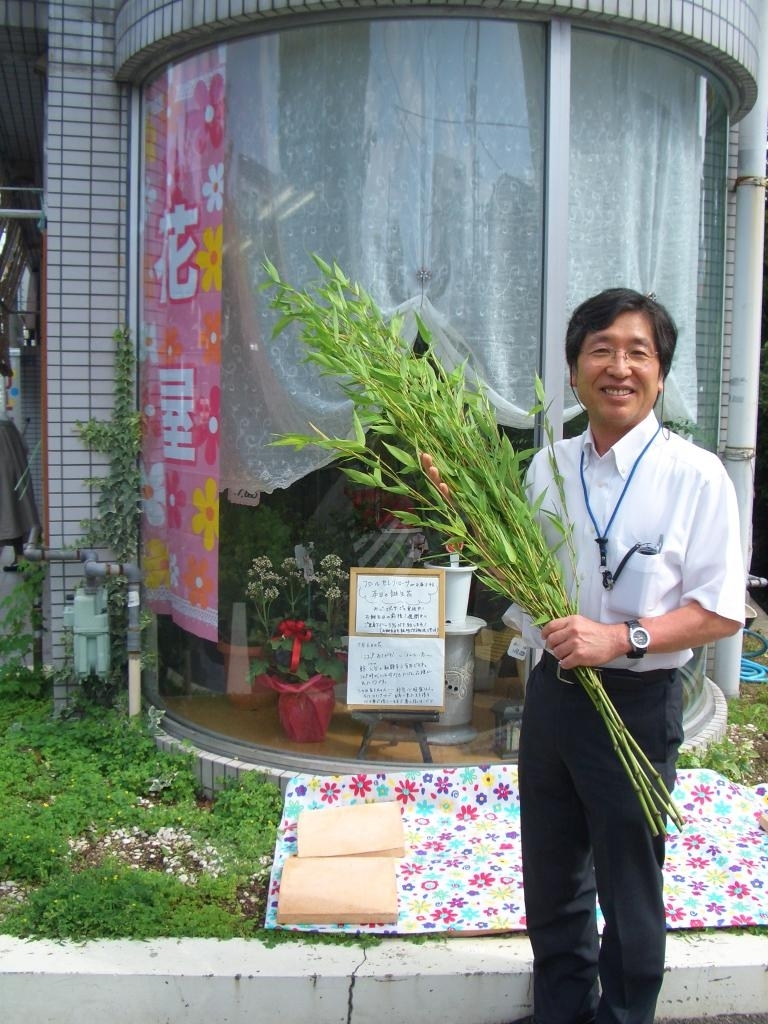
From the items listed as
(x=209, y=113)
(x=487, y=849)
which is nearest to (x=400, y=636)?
(x=487, y=849)

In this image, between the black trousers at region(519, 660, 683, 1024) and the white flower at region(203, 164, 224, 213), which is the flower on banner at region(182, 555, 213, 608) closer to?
the white flower at region(203, 164, 224, 213)

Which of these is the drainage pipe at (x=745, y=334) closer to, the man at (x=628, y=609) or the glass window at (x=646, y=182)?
Answer: the glass window at (x=646, y=182)

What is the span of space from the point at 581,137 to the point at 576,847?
312 centimetres

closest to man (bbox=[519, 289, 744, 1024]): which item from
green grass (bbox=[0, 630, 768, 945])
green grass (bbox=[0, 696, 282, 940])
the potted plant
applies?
green grass (bbox=[0, 630, 768, 945])

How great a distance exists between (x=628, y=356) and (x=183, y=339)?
271cm

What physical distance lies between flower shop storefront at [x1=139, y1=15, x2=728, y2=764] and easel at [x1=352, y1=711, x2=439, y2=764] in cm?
2

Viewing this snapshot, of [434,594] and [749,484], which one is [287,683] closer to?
[434,594]

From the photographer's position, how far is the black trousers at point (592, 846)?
2619 millimetres

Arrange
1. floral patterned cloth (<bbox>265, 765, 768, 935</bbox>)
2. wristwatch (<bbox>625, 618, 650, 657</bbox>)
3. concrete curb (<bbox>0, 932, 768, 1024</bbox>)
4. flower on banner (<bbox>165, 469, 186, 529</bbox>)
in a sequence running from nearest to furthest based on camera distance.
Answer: wristwatch (<bbox>625, 618, 650, 657</bbox>), concrete curb (<bbox>0, 932, 768, 1024</bbox>), floral patterned cloth (<bbox>265, 765, 768, 935</bbox>), flower on banner (<bbox>165, 469, 186, 529</bbox>)

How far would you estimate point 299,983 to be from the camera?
316 centimetres

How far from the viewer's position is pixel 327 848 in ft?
12.5

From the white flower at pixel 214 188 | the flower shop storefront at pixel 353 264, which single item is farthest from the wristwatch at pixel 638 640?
the white flower at pixel 214 188

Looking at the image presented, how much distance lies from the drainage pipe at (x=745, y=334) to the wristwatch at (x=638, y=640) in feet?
10.8

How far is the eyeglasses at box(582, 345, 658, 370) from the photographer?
8.54 feet
